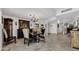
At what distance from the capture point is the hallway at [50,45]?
8.24 ft

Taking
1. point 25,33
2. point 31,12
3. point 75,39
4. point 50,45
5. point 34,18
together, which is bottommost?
point 50,45

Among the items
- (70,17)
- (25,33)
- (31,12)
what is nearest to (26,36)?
(25,33)

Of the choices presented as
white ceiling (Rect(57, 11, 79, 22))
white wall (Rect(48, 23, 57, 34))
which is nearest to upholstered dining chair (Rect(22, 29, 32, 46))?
white wall (Rect(48, 23, 57, 34))

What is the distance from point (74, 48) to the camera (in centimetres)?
251

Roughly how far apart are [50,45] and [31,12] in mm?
815

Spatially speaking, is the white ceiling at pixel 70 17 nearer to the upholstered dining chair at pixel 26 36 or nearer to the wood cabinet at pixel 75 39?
the wood cabinet at pixel 75 39

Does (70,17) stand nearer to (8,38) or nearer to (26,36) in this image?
(26,36)

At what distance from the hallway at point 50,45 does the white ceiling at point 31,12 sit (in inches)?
17.9

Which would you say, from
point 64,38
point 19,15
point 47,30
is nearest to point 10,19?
point 19,15

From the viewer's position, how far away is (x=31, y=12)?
2.53 m

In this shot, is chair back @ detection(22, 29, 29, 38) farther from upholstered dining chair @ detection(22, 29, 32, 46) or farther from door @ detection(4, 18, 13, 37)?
door @ detection(4, 18, 13, 37)

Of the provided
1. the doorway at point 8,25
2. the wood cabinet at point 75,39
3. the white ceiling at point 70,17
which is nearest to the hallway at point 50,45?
the wood cabinet at point 75,39
